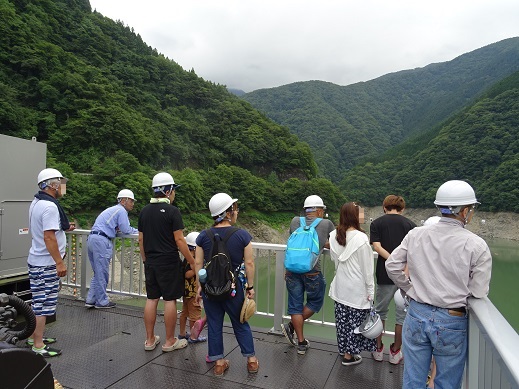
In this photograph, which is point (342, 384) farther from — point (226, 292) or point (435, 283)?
point (435, 283)

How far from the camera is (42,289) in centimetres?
333

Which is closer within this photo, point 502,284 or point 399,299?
point 399,299

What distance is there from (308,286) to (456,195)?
6.06 ft

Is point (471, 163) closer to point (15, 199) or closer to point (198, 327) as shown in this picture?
point (198, 327)

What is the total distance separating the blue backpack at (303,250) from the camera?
→ 3307 millimetres

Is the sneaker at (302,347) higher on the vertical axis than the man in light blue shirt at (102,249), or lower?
lower

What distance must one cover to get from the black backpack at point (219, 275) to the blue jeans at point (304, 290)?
2.64 feet

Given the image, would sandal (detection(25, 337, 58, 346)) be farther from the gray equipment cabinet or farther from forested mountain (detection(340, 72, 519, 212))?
forested mountain (detection(340, 72, 519, 212))

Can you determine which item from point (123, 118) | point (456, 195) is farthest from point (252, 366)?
point (123, 118)

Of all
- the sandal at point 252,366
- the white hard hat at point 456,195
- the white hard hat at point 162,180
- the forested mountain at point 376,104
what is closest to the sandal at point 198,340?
the sandal at point 252,366

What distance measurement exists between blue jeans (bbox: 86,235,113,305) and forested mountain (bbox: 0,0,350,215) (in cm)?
2193

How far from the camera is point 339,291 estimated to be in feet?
10.6

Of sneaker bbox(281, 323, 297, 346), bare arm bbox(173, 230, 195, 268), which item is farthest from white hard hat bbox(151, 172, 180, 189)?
sneaker bbox(281, 323, 297, 346)

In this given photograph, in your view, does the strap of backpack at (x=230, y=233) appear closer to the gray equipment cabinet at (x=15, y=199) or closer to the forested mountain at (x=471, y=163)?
the gray equipment cabinet at (x=15, y=199)
